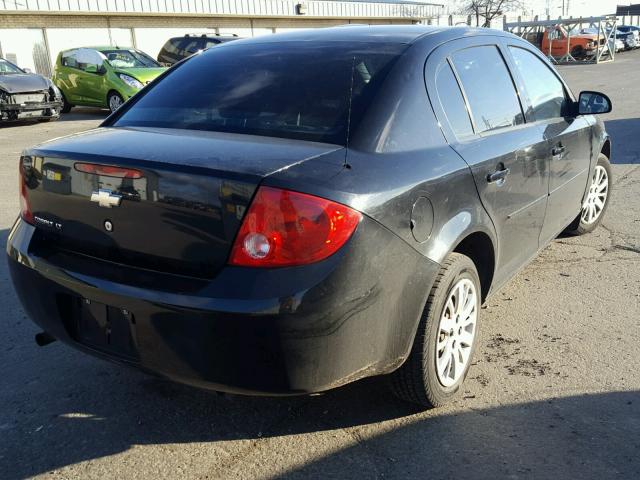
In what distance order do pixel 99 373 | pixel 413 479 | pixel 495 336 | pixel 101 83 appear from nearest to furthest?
1. pixel 413 479
2. pixel 99 373
3. pixel 495 336
4. pixel 101 83

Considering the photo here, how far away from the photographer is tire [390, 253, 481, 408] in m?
2.72

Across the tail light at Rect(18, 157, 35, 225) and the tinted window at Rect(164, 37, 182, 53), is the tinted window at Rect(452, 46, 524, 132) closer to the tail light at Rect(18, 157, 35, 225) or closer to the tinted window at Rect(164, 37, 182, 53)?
the tail light at Rect(18, 157, 35, 225)

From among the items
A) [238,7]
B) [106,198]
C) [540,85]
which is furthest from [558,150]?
[238,7]

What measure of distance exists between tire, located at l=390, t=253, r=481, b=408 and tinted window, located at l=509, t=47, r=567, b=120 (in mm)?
1477

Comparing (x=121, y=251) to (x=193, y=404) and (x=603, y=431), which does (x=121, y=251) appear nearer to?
(x=193, y=404)

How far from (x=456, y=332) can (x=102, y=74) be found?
1383 centimetres

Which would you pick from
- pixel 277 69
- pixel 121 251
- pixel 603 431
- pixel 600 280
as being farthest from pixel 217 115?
pixel 600 280

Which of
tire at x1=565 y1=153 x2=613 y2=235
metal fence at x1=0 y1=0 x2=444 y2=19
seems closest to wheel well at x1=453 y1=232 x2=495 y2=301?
tire at x1=565 y1=153 x2=613 y2=235

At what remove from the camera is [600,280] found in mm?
4512

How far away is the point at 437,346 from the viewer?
2.86 metres

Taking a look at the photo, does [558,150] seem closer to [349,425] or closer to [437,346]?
[437,346]

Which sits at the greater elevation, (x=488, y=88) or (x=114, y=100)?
(x=488, y=88)

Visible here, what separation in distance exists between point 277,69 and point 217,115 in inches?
15.5

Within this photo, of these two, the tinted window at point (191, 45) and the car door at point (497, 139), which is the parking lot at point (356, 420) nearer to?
the car door at point (497, 139)
